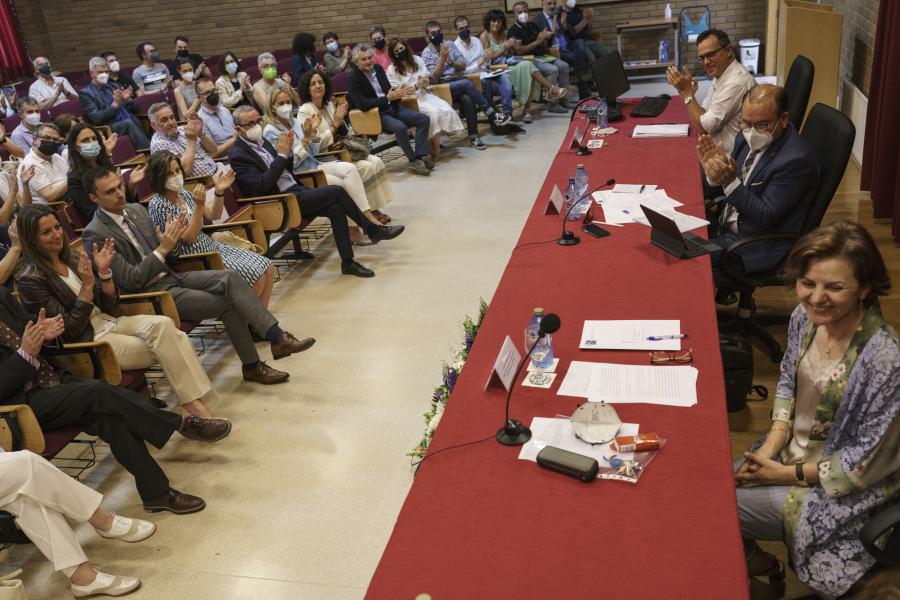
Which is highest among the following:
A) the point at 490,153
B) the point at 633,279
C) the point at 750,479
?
the point at 633,279

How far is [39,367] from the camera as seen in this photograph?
3.19 meters

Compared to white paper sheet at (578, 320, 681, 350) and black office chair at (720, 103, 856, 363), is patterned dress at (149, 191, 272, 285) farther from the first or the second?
black office chair at (720, 103, 856, 363)

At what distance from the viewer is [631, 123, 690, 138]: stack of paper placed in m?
5.00

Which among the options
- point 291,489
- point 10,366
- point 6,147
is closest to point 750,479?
point 291,489

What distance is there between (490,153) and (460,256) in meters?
2.78

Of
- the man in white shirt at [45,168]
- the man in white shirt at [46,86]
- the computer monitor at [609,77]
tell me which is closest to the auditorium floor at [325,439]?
the computer monitor at [609,77]

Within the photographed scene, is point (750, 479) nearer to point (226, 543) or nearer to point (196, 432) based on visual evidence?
point (226, 543)

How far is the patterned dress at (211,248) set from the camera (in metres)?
4.18

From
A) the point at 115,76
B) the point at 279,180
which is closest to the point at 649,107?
the point at 279,180

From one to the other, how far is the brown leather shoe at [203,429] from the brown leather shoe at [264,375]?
0.48m

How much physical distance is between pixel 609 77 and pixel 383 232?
6.66ft

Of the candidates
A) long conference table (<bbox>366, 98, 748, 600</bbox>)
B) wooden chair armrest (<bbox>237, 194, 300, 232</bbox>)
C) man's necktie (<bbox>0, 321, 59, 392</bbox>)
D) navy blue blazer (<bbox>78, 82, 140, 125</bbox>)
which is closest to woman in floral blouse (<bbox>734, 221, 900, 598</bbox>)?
long conference table (<bbox>366, 98, 748, 600</bbox>)

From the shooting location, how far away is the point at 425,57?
340 inches

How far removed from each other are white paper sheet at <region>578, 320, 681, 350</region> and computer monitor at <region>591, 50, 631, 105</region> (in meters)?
3.44
